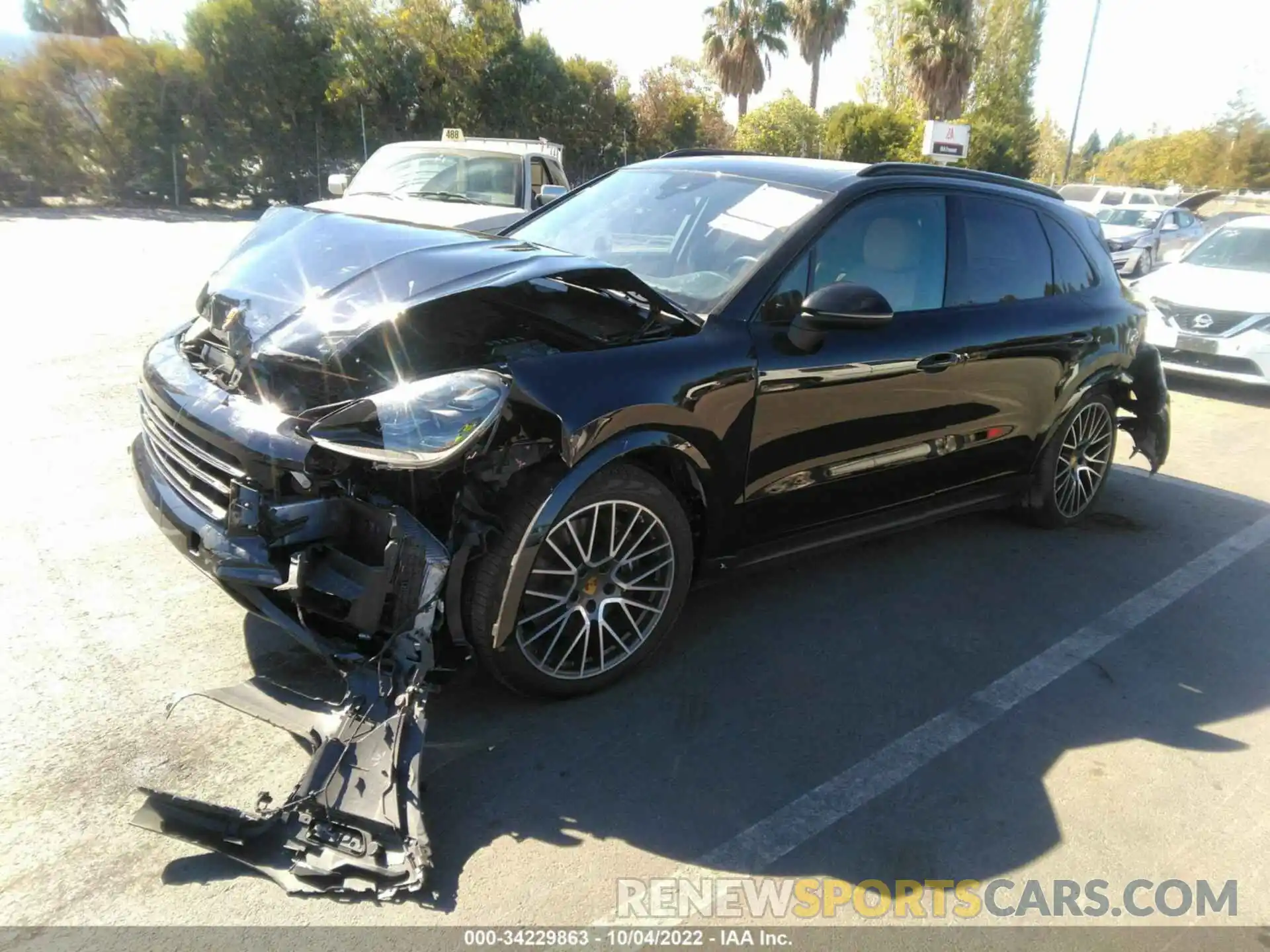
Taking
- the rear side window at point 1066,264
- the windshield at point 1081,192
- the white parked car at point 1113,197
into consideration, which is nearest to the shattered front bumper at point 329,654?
the rear side window at point 1066,264

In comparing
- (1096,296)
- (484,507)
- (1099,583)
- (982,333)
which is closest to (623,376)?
(484,507)

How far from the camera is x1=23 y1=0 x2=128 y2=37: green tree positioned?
52.6 metres

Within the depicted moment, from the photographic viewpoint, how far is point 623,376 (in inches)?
121

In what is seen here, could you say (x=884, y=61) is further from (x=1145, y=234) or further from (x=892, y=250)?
(x=892, y=250)

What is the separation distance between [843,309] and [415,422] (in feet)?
5.51

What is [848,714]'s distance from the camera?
132 inches

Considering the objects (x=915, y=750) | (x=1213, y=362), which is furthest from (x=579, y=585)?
(x=1213, y=362)

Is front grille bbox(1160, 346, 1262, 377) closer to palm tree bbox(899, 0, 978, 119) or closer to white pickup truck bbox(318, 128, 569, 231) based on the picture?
white pickup truck bbox(318, 128, 569, 231)

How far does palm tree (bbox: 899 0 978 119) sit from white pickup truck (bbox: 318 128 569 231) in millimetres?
26347

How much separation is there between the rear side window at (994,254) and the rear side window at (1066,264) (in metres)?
0.06

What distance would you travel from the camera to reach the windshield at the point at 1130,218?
1922 centimetres

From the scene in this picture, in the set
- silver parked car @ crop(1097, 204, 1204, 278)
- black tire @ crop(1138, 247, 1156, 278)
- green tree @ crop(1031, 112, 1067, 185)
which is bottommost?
green tree @ crop(1031, 112, 1067, 185)

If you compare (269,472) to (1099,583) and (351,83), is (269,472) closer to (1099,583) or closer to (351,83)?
(1099,583)

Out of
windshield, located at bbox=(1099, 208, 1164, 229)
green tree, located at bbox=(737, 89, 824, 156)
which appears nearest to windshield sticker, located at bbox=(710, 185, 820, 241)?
windshield, located at bbox=(1099, 208, 1164, 229)
